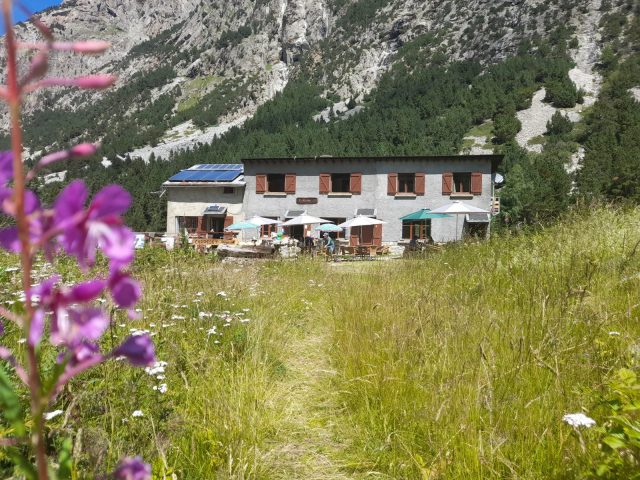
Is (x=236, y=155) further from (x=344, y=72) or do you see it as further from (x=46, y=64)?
(x=46, y=64)

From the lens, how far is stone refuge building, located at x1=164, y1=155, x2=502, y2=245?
2762 cm

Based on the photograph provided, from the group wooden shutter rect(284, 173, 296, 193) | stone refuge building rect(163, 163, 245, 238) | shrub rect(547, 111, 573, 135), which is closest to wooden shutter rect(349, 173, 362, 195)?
wooden shutter rect(284, 173, 296, 193)

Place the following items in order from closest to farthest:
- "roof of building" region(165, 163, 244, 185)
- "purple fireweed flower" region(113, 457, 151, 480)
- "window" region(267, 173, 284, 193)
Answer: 1. "purple fireweed flower" region(113, 457, 151, 480)
2. "window" region(267, 173, 284, 193)
3. "roof of building" region(165, 163, 244, 185)

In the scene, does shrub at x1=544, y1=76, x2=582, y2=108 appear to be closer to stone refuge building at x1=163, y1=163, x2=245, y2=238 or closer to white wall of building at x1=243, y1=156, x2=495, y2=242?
white wall of building at x1=243, y1=156, x2=495, y2=242

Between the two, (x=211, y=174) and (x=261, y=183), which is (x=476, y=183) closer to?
(x=261, y=183)

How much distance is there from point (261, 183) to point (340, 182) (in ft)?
17.9

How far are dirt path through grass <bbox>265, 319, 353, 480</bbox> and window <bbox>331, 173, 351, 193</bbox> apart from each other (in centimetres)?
2535

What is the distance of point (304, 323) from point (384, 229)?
23.3 meters

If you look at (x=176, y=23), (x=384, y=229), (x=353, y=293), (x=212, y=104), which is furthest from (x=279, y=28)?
(x=353, y=293)

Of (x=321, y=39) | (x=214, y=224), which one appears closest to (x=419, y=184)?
(x=214, y=224)

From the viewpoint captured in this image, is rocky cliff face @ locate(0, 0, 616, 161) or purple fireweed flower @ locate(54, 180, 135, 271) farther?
rocky cliff face @ locate(0, 0, 616, 161)

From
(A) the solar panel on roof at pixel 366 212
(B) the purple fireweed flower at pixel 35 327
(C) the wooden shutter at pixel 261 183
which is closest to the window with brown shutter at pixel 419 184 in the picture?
(A) the solar panel on roof at pixel 366 212

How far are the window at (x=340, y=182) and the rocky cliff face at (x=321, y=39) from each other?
5229 cm

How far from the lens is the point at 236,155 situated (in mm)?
52062
